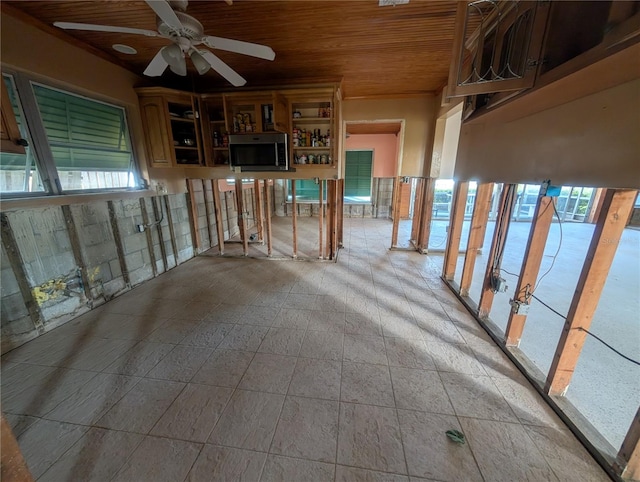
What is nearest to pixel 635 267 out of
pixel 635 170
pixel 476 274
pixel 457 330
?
pixel 476 274

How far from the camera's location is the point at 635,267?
14.5 ft

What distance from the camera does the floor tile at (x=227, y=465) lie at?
4.21 ft

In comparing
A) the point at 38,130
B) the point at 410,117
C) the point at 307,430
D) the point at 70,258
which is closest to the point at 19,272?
the point at 70,258

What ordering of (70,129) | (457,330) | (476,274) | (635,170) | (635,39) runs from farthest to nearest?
1. (476,274)
2. (70,129)
3. (457,330)
4. (635,170)
5. (635,39)

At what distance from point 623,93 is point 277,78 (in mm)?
3558

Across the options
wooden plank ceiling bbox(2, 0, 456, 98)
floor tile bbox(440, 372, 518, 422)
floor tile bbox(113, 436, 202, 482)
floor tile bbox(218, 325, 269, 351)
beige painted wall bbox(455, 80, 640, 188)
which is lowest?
floor tile bbox(113, 436, 202, 482)

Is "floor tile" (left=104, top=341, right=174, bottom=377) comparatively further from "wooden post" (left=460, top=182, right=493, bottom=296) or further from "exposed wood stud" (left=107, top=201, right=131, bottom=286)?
"wooden post" (left=460, top=182, right=493, bottom=296)

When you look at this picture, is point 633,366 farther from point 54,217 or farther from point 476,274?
point 54,217

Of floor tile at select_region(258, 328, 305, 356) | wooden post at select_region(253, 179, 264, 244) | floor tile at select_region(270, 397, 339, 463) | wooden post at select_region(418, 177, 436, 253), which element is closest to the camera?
floor tile at select_region(270, 397, 339, 463)

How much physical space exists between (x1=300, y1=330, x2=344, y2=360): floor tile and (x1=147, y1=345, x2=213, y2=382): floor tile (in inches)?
33.1

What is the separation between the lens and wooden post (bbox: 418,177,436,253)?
14.5 feet

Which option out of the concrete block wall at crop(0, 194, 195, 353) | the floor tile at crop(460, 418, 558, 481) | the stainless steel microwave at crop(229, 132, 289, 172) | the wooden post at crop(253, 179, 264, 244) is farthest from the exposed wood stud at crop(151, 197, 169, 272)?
the floor tile at crop(460, 418, 558, 481)

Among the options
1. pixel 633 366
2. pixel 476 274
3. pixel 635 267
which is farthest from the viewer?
pixel 635 267

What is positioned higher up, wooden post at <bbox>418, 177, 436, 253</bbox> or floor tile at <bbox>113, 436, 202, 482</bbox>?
wooden post at <bbox>418, 177, 436, 253</bbox>
